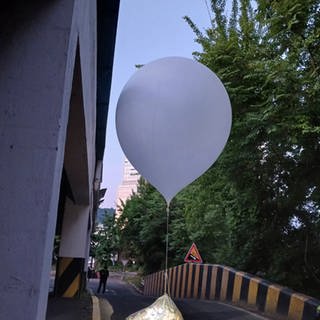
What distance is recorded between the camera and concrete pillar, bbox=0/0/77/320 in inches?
72.2

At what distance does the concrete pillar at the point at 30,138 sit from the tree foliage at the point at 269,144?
4.93 metres

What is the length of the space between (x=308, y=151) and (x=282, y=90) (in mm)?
1357

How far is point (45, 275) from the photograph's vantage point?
76.4 inches

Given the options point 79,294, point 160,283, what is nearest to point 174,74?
point 79,294

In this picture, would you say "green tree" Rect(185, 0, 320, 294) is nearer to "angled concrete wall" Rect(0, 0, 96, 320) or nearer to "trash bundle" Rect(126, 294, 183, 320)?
"trash bundle" Rect(126, 294, 183, 320)

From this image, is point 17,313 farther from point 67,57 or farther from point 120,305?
point 120,305

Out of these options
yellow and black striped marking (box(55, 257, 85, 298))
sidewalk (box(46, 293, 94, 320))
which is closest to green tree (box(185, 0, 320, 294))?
yellow and black striped marking (box(55, 257, 85, 298))

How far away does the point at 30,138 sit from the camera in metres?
1.96

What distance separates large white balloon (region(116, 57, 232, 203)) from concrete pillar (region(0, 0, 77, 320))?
1.49 metres

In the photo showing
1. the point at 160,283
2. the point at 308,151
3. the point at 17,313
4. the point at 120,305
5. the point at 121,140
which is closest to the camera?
the point at 17,313

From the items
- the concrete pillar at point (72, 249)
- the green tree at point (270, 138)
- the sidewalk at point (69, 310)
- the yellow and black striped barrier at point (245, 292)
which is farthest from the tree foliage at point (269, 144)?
the sidewalk at point (69, 310)

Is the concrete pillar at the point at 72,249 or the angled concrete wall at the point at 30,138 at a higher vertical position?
the angled concrete wall at the point at 30,138

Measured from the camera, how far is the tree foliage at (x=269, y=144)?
6656mm

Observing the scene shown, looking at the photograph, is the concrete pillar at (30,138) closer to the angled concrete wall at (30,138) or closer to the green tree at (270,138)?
the angled concrete wall at (30,138)
